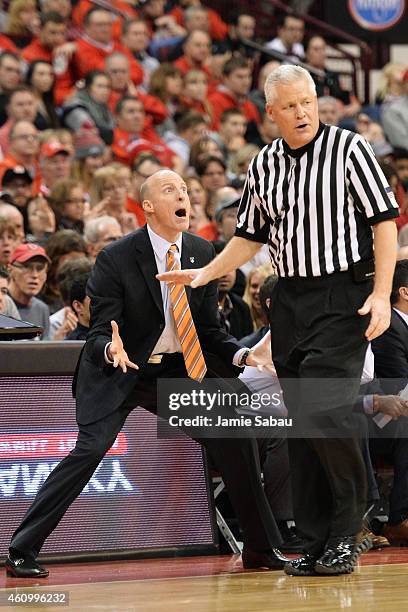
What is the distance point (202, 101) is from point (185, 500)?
309 inches

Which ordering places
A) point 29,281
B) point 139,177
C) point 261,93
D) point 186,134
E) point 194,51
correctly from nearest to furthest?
point 29,281 → point 139,177 → point 186,134 → point 194,51 → point 261,93

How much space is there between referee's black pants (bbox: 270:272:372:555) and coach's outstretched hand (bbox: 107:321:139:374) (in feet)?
1.95

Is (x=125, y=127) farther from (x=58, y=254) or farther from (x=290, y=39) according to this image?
(x=290, y=39)

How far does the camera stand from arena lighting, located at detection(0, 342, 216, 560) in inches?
226

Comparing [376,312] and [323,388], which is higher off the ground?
[376,312]

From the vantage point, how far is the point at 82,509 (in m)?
5.80

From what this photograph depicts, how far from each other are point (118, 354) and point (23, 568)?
38.1 inches

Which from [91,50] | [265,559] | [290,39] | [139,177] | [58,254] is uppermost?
[290,39]

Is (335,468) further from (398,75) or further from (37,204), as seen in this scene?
Answer: (398,75)

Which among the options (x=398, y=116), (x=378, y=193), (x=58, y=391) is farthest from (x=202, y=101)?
(x=378, y=193)

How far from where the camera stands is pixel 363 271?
4691 millimetres

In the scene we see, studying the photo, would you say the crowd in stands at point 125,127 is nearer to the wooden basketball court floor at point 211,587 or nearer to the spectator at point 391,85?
the spectator at point 391,85

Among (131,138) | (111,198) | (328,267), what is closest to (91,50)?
(131,138)

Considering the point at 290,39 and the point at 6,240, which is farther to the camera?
the point at 290,39
